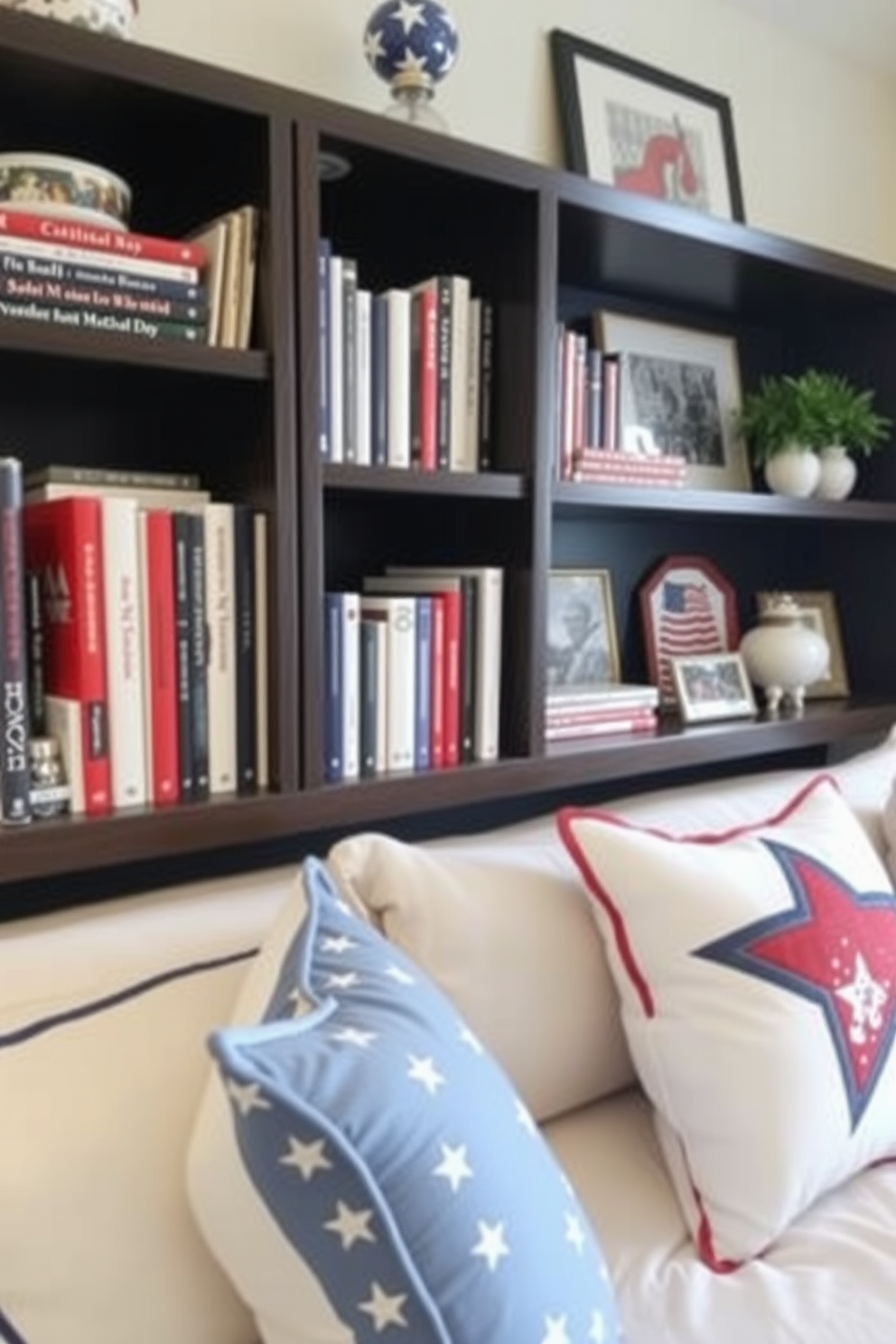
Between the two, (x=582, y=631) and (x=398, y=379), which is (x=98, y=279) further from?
(x=582, y=631)

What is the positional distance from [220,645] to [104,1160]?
573 millimetres

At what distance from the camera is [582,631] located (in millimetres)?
1773

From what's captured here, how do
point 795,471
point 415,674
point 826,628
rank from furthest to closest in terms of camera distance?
point 826,628 < point 795,471 < point 415,674

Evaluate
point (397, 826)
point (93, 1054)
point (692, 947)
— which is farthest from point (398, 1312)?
point (397, 826)

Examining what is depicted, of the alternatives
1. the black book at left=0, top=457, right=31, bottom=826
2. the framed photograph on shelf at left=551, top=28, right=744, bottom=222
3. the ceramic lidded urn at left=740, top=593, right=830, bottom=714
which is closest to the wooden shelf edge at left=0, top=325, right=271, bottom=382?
the black book at left=0, top=457, right=31, bottom=826

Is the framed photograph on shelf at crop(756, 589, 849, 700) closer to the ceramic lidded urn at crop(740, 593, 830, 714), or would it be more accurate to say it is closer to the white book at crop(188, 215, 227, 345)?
the ceramic lidded urn at crop(740, 593, 830, 714)

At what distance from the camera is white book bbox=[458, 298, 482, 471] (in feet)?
4.39

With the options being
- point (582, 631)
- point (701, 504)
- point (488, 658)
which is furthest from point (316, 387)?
point (582, 631)

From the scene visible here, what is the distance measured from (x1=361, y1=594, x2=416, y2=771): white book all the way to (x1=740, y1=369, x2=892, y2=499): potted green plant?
83 cm

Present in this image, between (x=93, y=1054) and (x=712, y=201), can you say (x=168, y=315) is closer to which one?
(x=93, y=1054)

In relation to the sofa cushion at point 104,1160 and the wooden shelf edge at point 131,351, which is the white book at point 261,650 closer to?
the wooden shelf edge at point 131,351

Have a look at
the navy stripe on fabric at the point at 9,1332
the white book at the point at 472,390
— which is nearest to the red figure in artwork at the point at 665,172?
the white book at the point at 472,390

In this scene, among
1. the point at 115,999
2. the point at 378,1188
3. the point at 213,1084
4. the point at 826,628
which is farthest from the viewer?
the point at 826,628

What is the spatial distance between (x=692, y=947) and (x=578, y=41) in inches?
61.3
